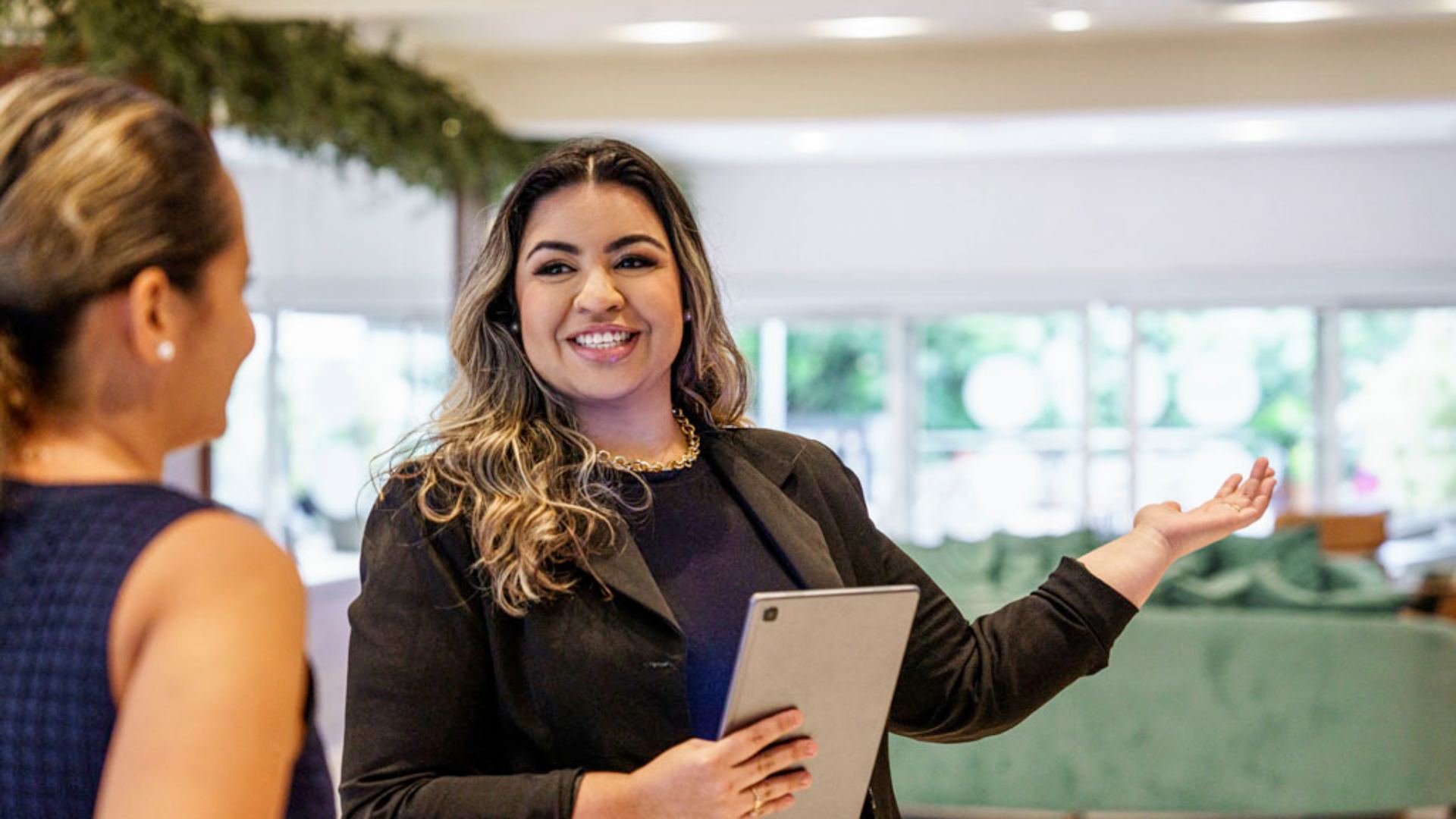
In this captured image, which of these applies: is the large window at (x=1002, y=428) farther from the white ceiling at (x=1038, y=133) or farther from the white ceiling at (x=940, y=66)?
the white ceiling at (x=940, y=66)

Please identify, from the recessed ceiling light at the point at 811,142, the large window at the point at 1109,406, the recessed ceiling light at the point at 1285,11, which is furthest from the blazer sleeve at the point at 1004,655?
the large window at the point at 1109,406

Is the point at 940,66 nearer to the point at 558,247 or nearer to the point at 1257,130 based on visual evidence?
the point at 1257,130

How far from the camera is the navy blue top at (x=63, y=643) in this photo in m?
0.79

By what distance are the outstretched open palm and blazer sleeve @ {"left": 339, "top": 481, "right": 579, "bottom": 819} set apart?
674mm

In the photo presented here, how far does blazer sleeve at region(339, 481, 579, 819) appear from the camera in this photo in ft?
4.36

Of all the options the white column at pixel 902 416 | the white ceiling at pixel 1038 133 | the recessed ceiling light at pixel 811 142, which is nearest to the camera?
the white ceiling at pixel 1038 133

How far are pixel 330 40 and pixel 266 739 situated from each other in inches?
229

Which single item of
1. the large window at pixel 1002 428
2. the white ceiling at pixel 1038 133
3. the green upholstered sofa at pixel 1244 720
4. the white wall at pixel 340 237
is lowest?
the green upholstered sofa at pixel 1244 720

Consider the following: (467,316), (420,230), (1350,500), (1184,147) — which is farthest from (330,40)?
(1350,500)

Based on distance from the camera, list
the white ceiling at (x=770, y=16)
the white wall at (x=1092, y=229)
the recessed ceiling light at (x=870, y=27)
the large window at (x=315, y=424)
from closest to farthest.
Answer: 1. the large window at (x=315, y=424)
2. the white ceiling at (x=770, y=16)
3. the recessed ceiling light at (x=870, y=27)
4. the white wall at (x=1092, y=229)

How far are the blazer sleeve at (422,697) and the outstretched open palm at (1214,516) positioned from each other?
67 centimetres

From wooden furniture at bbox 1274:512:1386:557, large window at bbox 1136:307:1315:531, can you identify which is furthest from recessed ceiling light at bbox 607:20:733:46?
wooden furniture at bbox 1274:512:1386:557

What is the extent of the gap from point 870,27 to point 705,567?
6.02 metres

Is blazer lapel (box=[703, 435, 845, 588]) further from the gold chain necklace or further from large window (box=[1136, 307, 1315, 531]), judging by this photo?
large window (box=[1136, 307, 1315, 531])
